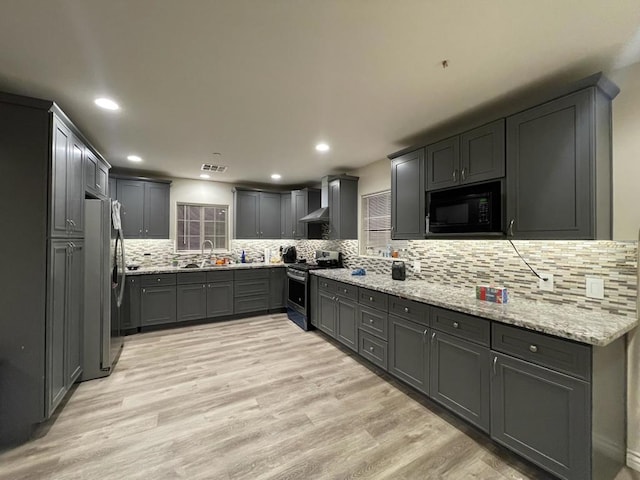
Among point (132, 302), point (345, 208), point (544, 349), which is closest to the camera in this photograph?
point (544, 349)

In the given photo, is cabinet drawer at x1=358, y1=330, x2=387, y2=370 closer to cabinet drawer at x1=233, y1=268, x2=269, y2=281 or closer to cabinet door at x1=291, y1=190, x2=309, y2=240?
cabinet drawer at x1=233, y1=268, x2=269, y2=281

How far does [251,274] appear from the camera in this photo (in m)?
4.91

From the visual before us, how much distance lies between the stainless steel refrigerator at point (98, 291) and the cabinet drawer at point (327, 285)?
8.02 feet

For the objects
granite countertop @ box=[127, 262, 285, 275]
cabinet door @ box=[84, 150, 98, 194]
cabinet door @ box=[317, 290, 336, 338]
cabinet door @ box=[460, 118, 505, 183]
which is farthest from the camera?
granite countertop @ box=[127, 262, 285, 275]

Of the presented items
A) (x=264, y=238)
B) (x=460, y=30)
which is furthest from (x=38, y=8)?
(x=264, y=238)

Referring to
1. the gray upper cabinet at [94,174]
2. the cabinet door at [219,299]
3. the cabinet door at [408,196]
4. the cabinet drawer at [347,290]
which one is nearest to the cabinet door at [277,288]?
the cabinet door at [219,299]

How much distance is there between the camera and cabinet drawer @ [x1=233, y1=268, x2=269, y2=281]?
189 inches

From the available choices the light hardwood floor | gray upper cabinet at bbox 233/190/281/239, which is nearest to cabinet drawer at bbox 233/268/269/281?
gray upper cabinet at bbox 233/190/281/239

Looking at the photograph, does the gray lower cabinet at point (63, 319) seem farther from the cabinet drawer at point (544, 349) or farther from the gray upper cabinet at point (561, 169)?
the gray upper cabinet at point (561, 169)

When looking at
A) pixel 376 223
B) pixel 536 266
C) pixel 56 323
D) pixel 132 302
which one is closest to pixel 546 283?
pixel 536 266

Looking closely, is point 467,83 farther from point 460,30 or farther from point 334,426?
point 334,426

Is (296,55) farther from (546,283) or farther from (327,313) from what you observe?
(327,313)

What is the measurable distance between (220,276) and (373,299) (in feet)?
9.20

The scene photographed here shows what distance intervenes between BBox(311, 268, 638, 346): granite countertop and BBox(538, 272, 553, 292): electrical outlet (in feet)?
0.37
